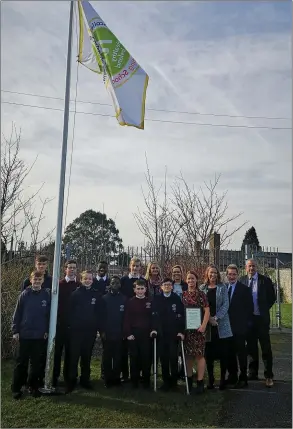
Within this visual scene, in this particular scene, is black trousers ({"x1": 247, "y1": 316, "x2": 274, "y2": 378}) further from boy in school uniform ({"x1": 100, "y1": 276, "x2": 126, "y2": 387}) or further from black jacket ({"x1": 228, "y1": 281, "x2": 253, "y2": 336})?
boy in school uniform ({"x1": 100, "y1": 276, "x2": 126, "y2": 387})

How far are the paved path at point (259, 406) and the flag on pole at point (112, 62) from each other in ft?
15.0

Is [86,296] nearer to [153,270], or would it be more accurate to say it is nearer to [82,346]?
[82,346]

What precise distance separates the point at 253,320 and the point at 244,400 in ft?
4.77

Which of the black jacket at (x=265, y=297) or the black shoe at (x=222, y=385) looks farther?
the black jacket at (x=265, y=297)

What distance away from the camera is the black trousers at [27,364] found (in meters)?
6.32

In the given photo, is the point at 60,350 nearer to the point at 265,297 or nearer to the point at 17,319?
the point at 17,319

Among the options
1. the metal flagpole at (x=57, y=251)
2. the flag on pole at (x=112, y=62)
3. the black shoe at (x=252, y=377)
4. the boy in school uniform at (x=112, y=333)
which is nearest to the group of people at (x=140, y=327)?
the boy in school uniform at (x=112, y=333)

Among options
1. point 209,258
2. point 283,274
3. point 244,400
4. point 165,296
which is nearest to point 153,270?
point 165,296

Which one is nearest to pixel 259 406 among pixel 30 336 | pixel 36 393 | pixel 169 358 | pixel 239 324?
pixel 239 324

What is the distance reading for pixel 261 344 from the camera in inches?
282

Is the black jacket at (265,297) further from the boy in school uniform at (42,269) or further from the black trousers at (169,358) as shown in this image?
the boy in school uniform at (42,269)

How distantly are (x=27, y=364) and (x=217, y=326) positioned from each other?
2.98 metres

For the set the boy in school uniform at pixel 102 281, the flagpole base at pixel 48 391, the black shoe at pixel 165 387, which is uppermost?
the boy in school uniform at pixel 102 281

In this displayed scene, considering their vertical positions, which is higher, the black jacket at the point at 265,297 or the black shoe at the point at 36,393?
the black jacket at the point at 265,297
